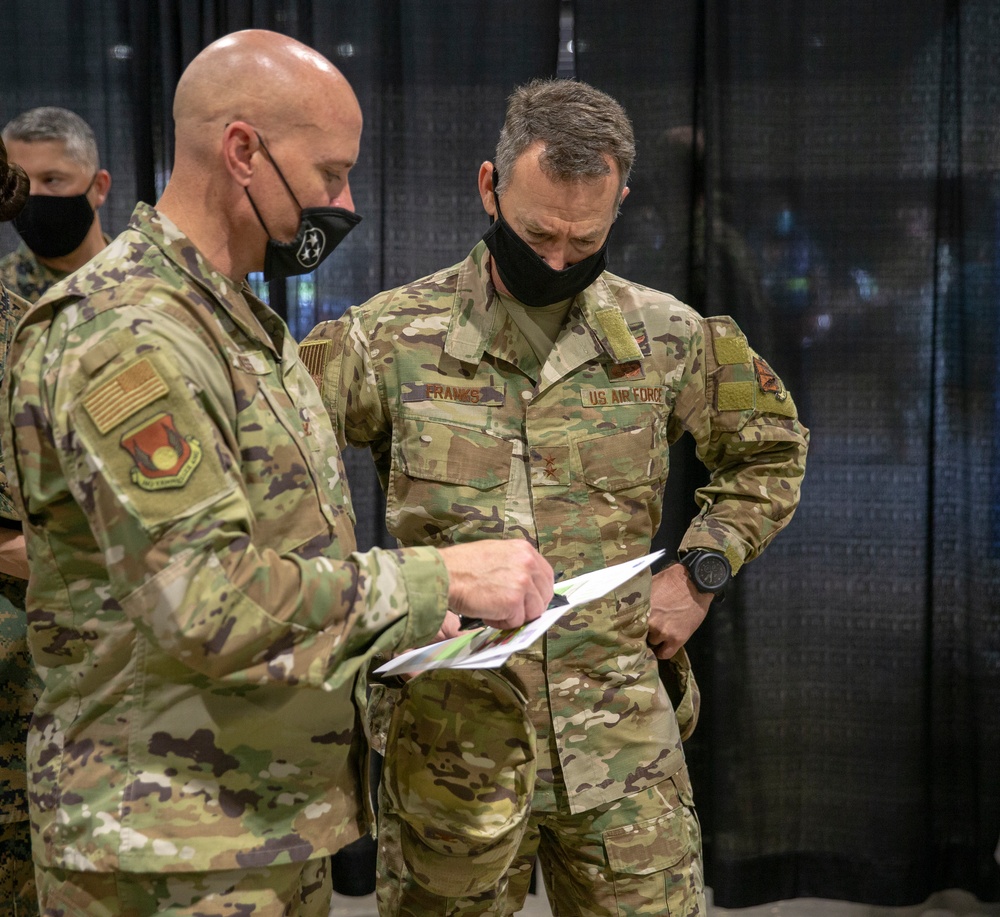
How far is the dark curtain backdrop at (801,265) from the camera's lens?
276 cm

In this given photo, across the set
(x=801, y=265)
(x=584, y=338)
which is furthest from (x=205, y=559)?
(x=801, y=265)

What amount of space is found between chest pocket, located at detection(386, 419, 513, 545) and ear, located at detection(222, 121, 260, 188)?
66cm

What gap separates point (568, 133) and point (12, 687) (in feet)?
4.48

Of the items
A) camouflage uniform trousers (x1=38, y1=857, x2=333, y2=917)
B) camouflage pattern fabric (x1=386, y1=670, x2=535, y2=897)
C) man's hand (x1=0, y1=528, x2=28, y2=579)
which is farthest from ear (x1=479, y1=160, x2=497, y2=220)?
camouflage uniform trousers (x1=38, y1=857, x2=333, y2=917)

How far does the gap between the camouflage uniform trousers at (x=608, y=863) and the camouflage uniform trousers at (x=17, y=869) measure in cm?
67

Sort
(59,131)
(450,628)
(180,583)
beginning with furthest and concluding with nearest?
(59,131)
(450,628)
(180,583)

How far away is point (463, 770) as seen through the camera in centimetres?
153

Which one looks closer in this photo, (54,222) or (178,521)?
(178,521)

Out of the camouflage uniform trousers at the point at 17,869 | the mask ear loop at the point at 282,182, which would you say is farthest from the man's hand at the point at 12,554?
the mask ear loop at the point at 282,182

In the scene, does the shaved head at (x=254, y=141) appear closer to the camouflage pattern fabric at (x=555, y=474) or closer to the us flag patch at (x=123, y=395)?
the us flag patch at (x=123, y=395)

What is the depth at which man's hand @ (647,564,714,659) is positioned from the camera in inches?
78.2

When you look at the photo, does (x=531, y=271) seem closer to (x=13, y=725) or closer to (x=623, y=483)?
(x=623, y=483)

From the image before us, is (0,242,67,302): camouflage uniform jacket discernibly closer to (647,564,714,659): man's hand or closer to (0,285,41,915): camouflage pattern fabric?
(0,285,41,915): camouflage pattern fabric

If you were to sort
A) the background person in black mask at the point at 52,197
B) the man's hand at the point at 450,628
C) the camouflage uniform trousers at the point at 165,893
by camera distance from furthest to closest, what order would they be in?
the background person in black mask at the point at 52,197 < the man's hand at the point at 450,628 < the camouflage uniform trousers at the point at 165,893
